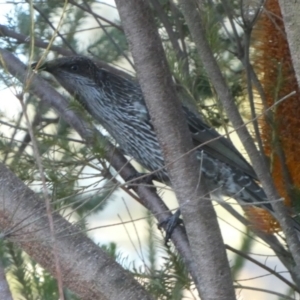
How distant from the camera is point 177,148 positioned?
784 millimetres

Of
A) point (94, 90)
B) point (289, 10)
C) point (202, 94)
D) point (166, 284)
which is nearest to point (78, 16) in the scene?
point (94, 90)

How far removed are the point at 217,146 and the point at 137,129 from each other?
0.18m

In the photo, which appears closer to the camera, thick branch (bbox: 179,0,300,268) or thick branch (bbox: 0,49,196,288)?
thick branch (bbox: 179,0,300,268)

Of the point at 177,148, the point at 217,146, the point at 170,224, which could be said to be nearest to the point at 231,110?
the point at 177,148

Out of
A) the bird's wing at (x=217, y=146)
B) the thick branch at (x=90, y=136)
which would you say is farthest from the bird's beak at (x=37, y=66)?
the bird's wing at (x=217, y=146)

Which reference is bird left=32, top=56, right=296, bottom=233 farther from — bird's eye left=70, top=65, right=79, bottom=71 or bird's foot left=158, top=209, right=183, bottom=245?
bird's foot left=158, top=209, right=183, bottom=245

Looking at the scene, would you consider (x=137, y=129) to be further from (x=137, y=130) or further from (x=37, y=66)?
(x=37, y=66)

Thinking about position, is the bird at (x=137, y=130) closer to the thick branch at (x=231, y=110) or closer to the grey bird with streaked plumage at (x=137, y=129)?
the grey bird with streaked plumage at (x=137, y=129)

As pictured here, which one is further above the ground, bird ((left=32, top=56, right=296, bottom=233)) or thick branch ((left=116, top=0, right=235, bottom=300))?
bird ((left=32, top=56, right=296, bottom=233))

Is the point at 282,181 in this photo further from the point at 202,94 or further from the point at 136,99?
the point at 136,99

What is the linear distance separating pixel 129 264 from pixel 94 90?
0.43 metres

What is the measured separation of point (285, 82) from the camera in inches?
40.0

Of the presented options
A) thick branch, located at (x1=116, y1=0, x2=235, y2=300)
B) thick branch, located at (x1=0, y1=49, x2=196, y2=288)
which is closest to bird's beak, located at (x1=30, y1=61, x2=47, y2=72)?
thick branch, located at (x1=0, y1=49, x2=196, y2=288)

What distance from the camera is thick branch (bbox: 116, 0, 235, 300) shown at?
2.53ft
